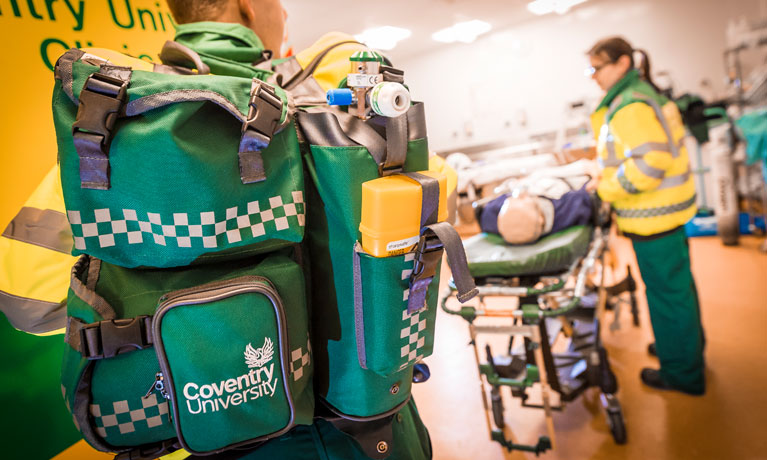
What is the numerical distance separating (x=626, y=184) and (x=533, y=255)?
0.83 meters

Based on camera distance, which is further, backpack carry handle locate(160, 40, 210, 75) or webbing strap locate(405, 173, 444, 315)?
backpack carry handle locate(160, 40, 210, 75)

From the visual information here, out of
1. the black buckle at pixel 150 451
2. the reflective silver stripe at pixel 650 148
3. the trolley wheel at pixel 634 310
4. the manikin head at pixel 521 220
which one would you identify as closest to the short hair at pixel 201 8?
the black buckle at pixel 150 451

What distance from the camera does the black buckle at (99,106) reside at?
629 millimetres

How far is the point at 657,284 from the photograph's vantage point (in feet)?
8.39

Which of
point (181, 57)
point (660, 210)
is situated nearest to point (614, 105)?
point (660, 210)

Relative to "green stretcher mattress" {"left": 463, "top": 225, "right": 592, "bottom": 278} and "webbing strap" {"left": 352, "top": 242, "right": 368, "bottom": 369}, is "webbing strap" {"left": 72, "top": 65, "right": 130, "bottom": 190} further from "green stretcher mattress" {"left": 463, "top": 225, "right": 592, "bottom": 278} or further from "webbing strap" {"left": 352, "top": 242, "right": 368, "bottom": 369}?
"green stretcher mattress" {"left": 463, "top": 225, "right": 592, "bottom": 278}

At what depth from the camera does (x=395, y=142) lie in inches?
30.6

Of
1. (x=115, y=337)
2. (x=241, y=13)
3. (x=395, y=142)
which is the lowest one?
(x=115, y=337)

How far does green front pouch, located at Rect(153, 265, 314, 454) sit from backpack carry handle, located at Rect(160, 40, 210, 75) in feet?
1.44

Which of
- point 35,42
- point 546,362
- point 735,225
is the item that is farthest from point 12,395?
point 735,225

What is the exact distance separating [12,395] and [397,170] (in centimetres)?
188

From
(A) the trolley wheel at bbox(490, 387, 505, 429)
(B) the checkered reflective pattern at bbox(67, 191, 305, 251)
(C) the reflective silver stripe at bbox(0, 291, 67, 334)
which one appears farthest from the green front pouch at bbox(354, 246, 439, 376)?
(A) the trolley wheel at bbox(490, 387, 505, 429)

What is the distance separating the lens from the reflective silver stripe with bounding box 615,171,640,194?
244 centimetres

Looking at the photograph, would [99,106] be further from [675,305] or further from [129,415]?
[675,305]
